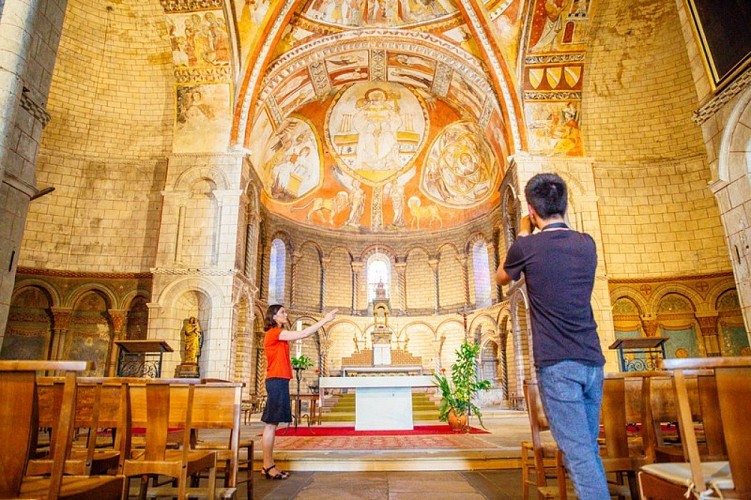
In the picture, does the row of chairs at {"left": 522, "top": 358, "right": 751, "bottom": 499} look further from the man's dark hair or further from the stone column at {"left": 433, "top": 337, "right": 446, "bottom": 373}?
the stone column at {"left": 433, "top": 337, "right": 446, "bottom": 373}

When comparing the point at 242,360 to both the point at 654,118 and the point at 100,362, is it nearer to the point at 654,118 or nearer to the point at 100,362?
the point at 100,362

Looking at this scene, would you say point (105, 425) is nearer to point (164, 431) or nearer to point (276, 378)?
point (164, 431)

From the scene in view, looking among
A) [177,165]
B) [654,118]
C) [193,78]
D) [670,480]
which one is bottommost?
[670,480]

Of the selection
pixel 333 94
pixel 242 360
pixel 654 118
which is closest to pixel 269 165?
pixel 333 94

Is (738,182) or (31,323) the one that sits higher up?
(738,182)

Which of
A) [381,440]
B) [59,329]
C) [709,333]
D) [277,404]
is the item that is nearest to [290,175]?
[59,329]

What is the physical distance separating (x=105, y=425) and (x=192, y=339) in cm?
800

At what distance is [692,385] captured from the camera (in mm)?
3672

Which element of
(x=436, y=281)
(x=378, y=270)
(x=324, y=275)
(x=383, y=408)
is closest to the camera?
(x=383, y=408)

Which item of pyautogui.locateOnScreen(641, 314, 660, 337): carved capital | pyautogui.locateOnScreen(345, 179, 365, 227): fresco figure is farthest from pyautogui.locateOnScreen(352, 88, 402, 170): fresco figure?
pyautogui.locateOnScreen(641, 314, 660, 337): carved capital

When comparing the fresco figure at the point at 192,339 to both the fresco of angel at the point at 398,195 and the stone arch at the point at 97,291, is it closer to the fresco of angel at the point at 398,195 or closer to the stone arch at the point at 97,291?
the stone arch at the point at 97,291

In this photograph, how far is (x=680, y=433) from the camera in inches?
93.4

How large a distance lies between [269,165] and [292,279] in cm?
484

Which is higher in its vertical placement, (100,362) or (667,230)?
(667,230)
